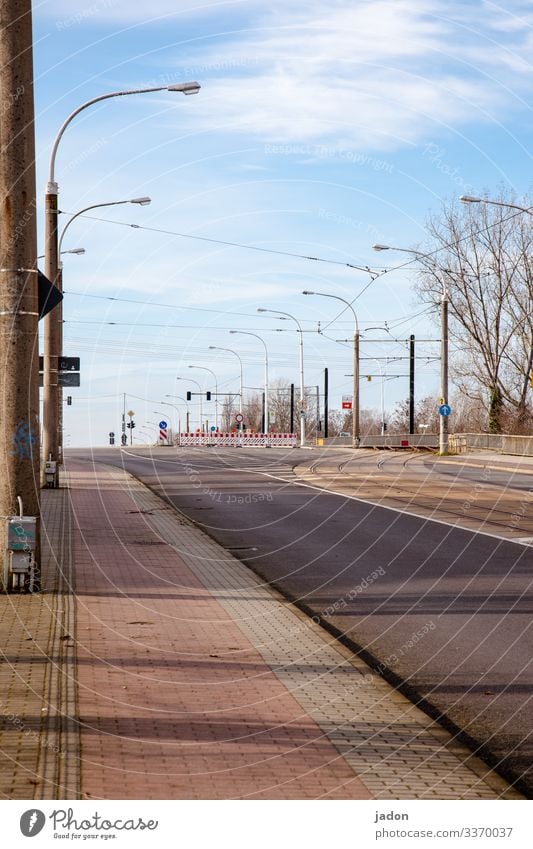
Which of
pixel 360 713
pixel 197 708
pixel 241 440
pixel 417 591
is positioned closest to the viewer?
pixel 197 708

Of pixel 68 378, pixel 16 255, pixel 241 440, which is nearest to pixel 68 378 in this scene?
pixel 68 378

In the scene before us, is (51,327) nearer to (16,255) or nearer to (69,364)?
(69,364)

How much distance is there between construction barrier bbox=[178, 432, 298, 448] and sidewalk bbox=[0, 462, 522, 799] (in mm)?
67349

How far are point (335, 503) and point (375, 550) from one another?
8.97 metres

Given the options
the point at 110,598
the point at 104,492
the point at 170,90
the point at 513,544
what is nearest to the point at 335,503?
the point at 104,492

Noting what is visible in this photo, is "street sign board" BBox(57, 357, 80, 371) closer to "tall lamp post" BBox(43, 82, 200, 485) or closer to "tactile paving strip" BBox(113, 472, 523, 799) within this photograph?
"tall lamp post" BBox(43, 82, 200, 485)

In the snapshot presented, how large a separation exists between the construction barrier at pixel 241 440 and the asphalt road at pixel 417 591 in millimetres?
51944

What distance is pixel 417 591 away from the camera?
44.2ft

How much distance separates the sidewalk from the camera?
6160 mm

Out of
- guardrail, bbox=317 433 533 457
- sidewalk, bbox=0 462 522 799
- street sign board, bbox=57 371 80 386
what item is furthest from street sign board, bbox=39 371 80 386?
guardrail, bbox=317 433 533 457

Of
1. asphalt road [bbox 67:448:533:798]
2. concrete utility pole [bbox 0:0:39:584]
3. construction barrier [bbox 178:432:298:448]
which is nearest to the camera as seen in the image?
asphalt road [bbox 67:448:533:798]

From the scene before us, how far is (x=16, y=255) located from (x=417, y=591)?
592cm

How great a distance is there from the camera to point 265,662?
931 cm

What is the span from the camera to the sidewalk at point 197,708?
6.16 m
